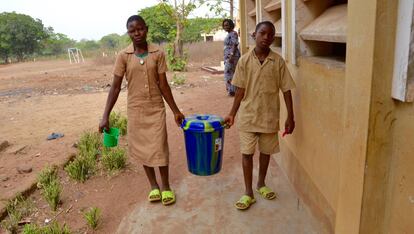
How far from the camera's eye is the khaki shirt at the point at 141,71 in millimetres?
3160

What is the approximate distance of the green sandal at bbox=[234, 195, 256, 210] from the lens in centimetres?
318

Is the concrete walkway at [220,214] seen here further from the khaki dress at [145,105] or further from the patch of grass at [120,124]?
the patch of grass at [120,124]

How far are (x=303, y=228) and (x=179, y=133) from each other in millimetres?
3278

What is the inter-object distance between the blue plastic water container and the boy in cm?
16

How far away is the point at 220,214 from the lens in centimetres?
316

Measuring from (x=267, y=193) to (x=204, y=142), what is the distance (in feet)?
2.55

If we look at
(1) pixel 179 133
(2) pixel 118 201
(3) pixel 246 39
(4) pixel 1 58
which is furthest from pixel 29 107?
(4) pixel 1 58

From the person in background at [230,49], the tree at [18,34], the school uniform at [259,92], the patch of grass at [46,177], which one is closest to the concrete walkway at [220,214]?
the school uniform at [259,92]

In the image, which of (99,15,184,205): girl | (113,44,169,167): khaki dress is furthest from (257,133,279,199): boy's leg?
(113,44,169,167): khaki dress

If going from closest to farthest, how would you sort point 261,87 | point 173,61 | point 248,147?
1. point 261,87
2. point 248,147
3. point 173,61

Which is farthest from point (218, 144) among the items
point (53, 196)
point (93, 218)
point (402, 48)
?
point (402, 48)

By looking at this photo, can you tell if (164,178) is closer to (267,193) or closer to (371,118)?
(267,193)

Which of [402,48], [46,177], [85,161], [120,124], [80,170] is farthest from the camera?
[120,124]

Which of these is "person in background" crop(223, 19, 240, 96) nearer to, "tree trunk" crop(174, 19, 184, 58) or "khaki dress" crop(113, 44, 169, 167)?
"khaki dress" crop(113, 44, 169, 167)
